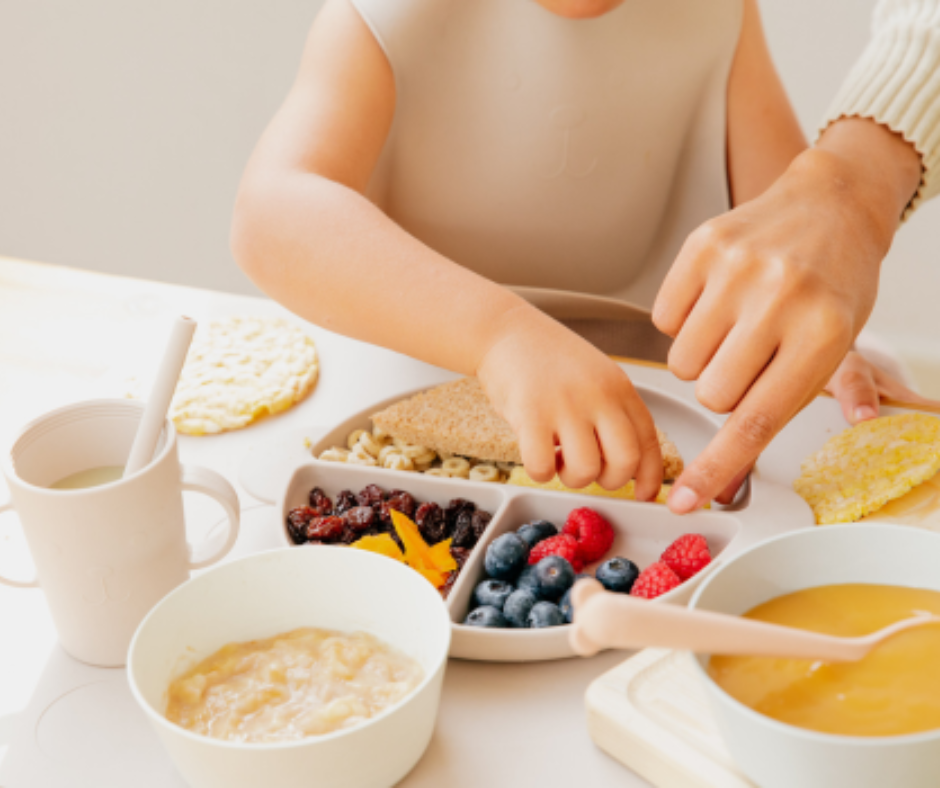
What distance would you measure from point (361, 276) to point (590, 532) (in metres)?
0.34

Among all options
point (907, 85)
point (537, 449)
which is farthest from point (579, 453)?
point (907, 85)

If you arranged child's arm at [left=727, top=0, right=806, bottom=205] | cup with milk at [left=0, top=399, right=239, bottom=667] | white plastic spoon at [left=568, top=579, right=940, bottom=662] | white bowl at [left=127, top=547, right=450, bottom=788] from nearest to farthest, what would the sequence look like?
white plastic spoon at [left=568, top=579, right=940, bottom=662] < white bowl at [left=127, top=547, right=450, bottom=788] < cup with milk at [left=0, top=399, right=239, bottom=667] < child's arm at [left=727, top=0, right=806, bottom=205]

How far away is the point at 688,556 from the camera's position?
0.77 meters

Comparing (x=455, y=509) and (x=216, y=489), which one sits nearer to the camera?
(x=216, y=489)

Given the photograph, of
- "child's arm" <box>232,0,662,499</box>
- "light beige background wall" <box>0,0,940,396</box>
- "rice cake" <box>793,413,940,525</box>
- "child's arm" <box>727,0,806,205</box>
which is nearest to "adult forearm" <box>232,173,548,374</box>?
"child's arm" <box>232,0,662,499</box>

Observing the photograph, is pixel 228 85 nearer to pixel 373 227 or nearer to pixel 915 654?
pixel 373 227

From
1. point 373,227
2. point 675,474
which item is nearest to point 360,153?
point 373,227

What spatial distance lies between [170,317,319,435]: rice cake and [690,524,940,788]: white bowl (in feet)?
2.02

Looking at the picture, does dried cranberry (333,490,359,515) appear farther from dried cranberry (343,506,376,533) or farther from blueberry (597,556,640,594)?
blueberry (597,556,640,594)

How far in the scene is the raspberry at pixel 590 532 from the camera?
805 millimetres

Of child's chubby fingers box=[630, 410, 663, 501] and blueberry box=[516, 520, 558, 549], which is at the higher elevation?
child's chubby fingers box=[630, 410, 663, 501]

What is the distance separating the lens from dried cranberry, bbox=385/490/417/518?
85cm

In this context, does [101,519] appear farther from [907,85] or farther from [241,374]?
[907,85]

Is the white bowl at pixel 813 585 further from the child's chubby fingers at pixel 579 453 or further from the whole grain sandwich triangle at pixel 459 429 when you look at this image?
the whole grain sandwich triangle at pixel 459 429
